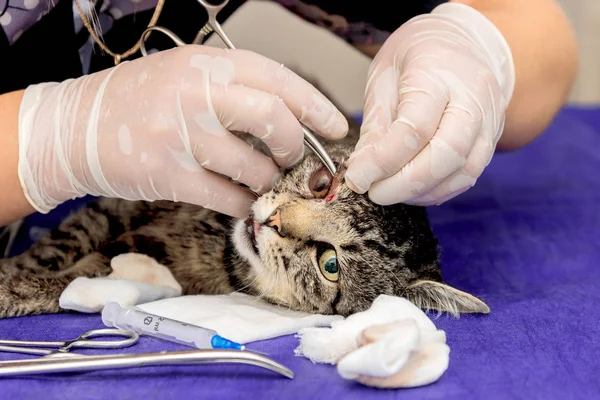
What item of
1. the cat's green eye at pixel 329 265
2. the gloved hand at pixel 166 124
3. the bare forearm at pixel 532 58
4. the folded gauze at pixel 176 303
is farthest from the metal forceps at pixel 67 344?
the bare forearm at pixel 532 58

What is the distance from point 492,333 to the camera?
1.07m

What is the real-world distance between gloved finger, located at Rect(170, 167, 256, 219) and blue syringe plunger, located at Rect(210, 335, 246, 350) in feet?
0.81

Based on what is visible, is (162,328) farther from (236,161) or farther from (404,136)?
(404,136)

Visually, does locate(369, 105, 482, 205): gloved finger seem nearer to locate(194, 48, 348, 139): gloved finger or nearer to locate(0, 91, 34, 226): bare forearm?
locate(194, 48, 348, 139): gloved finger

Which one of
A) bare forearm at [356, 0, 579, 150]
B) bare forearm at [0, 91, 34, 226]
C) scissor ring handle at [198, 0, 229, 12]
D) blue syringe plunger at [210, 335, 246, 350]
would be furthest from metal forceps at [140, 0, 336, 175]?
bare forearm at [356, 0, 579, 150]

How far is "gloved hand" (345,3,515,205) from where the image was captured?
1051 mm

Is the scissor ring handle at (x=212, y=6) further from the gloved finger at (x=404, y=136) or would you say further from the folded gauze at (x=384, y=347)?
the folded gauze at (x=384, y=347)

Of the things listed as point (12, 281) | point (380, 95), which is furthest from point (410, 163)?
point (12, 281)

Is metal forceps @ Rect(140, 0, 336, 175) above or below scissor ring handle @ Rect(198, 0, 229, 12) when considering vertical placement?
below

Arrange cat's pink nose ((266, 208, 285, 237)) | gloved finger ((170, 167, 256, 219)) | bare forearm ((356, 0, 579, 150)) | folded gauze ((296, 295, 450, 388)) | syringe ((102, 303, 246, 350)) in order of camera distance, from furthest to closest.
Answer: bare forearm ((356, 0, 579, 150)), cat's pink nose ((266, 208, 285, 237)), gloved finger ((170, 167, 256, 219)), syringe ((102, 303, 246, 350)), folded gauze ((296, 295, 450, 388))

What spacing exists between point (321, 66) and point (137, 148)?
6.64ft

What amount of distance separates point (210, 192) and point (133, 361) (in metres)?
0.33

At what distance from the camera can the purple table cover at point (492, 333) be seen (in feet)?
2.85

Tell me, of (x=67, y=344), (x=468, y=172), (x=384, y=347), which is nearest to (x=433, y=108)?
(x=468, y=172)
